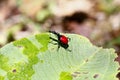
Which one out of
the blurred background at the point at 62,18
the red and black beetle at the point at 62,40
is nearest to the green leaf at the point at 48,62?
the red and black beetle at the point at 62,40

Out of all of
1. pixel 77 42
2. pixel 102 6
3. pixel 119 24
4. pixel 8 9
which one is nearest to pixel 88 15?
pixel 102 6

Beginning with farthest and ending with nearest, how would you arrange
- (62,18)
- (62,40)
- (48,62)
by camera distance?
(62,18) < (62,40) < (48,62)

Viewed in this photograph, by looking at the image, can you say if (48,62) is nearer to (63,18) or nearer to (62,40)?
(62,40)

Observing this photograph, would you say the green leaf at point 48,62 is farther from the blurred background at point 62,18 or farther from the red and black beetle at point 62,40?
the blurred background at point 62,18

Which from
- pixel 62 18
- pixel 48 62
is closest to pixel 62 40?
pixel 48 62

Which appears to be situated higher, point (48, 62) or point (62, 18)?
point (62, 18)

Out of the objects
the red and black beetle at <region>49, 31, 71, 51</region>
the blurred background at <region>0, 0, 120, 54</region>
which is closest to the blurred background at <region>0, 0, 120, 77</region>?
the blurred background at <region>0, 0, 120, 54</region>

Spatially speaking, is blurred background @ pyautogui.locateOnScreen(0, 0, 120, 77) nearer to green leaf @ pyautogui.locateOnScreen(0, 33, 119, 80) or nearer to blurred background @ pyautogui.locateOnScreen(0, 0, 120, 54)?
blurred background @ pyautogui.locateOnScreen(0, 0, 120, 54)
